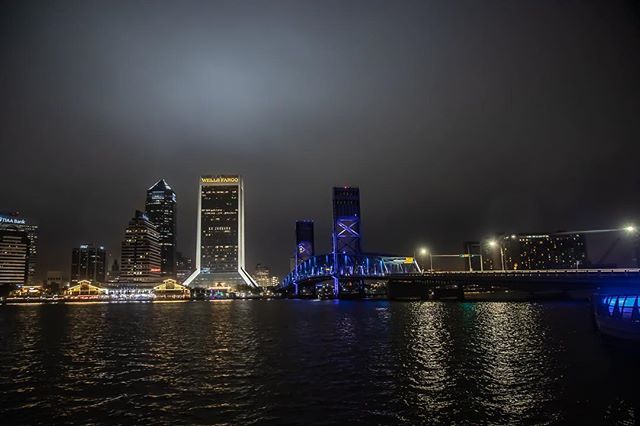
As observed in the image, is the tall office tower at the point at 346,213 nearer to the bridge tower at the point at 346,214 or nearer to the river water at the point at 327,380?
the bridge tower at the point at 346,214

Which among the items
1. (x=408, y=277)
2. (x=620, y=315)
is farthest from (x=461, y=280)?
(x=620, y=315)

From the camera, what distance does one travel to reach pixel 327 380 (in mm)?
25078

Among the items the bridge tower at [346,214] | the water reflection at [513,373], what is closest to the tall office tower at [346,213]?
the bridge tower at [346,214]

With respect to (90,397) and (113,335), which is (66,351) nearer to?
(113,335)

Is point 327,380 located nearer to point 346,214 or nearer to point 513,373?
point 513,373

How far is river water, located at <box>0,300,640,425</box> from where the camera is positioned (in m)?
18.8

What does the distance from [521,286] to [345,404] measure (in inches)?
3609

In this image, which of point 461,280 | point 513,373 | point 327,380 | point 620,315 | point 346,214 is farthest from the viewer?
point 346,214

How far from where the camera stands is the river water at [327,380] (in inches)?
740

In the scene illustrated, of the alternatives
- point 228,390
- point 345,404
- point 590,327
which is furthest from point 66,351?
point 590,327

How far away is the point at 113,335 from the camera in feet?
166

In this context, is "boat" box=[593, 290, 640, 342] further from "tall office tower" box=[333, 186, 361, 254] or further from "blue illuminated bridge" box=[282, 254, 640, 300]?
"tall office tower" box=[333, 186, 361, 254]

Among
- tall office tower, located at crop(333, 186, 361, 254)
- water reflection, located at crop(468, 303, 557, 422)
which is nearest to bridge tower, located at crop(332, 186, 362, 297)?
tall office tower, located at crop(333, 186, 361, 254)

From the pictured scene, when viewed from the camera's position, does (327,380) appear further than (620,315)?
No
